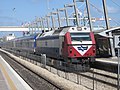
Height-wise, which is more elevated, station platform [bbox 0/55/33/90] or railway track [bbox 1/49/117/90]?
station platform [bbox 0/55/33/90]

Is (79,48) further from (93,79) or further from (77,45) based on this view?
(93,79)

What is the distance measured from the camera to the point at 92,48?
28453 mm

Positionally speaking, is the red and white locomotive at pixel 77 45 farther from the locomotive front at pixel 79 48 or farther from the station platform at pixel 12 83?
the station platform at pixel 12 83

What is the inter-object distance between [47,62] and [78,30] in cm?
604

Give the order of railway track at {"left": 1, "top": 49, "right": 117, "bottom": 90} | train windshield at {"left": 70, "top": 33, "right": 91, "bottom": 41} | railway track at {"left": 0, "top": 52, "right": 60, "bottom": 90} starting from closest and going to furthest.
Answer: railway track at {"left": 0, "top": 52, "right": 60, "bottom": 90} < railway track at {"left": 1, "top": 49, "right": 117, "bottom": 90} < train windshield at {"left": 70, "top": 33, "right": 91, "bottom": 41}

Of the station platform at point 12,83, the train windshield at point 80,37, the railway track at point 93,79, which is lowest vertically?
the railway track at point 93,79

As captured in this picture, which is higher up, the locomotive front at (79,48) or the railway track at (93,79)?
the locomotive front at (79,48)

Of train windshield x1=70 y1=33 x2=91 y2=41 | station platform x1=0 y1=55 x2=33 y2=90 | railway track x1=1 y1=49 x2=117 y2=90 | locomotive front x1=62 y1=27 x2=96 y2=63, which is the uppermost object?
train windshield x1=70 y1=33 x2=91 y2=41

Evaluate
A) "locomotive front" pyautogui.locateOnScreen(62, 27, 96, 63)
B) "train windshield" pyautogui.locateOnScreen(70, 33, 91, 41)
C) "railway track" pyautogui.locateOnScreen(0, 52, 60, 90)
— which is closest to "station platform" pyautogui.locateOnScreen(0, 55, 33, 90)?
"railway track" pyautogui.locateOnScreen(0, 52, 60, 90)

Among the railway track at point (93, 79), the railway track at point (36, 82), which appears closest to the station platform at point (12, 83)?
the railway track at point (36, 82)

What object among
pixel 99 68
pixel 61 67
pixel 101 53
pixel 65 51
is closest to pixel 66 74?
pixel 61 67

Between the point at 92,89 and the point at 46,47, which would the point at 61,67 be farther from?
the point at 46,47

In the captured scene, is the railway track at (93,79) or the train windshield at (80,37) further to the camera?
the train windshield at (80,37)

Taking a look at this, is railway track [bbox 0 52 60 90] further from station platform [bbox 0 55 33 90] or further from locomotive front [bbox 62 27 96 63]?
locomotive front [bbox 62 27 96 63]
